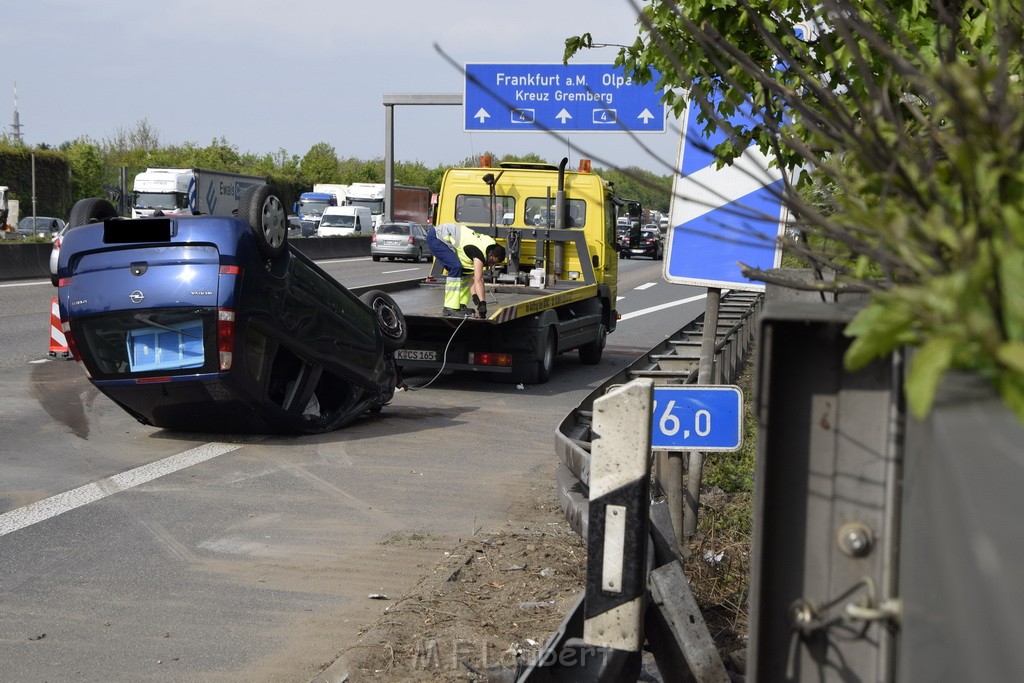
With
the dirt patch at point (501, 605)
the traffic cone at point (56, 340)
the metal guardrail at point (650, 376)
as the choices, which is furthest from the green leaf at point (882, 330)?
the traffic cone at point (56, 340)

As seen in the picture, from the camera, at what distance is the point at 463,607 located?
5867 mm

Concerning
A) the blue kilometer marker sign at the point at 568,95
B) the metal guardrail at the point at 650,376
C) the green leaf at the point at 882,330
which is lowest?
the metal guardrail at the point at 650,376

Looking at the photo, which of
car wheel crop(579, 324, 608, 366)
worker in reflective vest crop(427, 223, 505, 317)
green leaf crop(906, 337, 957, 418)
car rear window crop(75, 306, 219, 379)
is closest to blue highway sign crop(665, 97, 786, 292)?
car rear window crop(75, 306, 219, 379)

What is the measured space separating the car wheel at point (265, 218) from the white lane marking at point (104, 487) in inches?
64.3

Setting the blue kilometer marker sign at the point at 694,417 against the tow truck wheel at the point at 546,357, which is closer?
the blue kilometer marker sign at the point at 694,417

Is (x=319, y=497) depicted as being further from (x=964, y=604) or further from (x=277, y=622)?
(x=964, y=604)

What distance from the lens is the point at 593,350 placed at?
17.0m

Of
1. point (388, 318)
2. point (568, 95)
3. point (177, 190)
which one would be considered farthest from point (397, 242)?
point (388, 318)

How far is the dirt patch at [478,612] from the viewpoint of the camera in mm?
5031

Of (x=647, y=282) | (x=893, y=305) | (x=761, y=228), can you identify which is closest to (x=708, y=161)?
(x=761, y=228)

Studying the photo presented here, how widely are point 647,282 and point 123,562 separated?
102 feet

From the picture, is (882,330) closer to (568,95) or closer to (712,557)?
(712,557)

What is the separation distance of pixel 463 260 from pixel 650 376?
20.6 ft

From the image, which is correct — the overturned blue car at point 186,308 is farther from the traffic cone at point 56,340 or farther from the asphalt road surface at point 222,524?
the traffic cone at point 56,340
